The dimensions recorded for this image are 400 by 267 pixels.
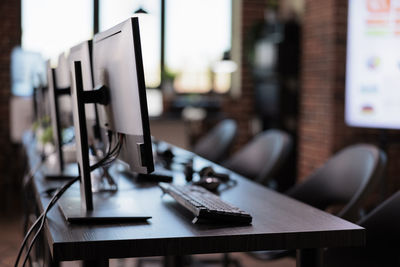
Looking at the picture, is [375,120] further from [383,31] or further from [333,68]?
[333,68]

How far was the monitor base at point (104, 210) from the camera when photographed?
1494mm

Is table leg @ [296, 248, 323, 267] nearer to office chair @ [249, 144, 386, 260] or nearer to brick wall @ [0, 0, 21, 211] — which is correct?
office chair @ [249, 144, 386, 260]

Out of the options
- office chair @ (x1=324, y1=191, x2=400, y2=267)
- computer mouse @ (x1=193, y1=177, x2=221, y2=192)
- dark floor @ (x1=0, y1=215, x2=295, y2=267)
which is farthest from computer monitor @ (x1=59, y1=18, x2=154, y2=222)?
dark floor @ (x1=0, y1=215, x2=295, y2=267)

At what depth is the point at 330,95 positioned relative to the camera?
4242mm

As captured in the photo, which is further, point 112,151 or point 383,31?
point 383,31

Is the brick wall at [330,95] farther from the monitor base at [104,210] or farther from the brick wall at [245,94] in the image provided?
the monitor base at [104,210]

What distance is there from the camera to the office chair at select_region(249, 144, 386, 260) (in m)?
2.11

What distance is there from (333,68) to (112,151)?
2.90 m

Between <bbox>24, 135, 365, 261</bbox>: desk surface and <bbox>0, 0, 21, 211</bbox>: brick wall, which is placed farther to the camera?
<bbox>0, 0, 21, 211</bbox>: brick wall

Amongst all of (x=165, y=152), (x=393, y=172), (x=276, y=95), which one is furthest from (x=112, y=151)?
(x=276, y=95)

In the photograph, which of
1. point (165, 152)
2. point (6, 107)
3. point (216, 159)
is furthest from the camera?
point (6, 107)

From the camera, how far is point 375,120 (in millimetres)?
3459

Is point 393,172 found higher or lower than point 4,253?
higher

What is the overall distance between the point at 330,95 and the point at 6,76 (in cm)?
340
